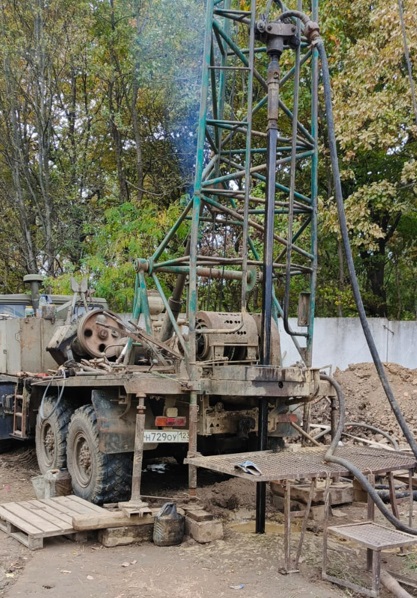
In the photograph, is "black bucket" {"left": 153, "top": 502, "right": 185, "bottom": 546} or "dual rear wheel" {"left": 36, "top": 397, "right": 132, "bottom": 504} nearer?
"black bucket" {"left": 153, "top": 502, "right": 185, "bottom": 546}

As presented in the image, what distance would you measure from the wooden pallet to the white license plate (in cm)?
78

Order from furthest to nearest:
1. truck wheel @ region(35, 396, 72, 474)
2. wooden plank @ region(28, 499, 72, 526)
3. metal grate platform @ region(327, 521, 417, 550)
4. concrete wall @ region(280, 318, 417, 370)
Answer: concrete wall @ region(280, 318, 417, 370) → truck wheel @ region(35, 396, 72, 474) → wooden plank @ region(28, 499, 72, 526) → metal grate platform @ region(327, 521, 417, 550)

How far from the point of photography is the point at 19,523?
19.7 feet

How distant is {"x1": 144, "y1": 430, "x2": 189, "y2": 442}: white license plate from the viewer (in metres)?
6.34

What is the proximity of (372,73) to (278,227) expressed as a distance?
3.39 metres

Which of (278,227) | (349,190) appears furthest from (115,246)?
(349,190)

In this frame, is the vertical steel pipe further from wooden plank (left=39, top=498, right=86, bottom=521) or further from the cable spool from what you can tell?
the cable spool

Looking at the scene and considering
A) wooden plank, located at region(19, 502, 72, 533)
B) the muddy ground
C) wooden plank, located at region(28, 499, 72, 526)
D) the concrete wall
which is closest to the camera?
the muddy ground

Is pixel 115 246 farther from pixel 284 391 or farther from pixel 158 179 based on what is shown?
pixel 284 391

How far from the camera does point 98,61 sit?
19.7 meters

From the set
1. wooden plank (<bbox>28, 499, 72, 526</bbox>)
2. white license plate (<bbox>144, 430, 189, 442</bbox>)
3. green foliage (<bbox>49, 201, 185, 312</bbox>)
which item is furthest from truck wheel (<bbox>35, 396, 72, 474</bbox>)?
green foliage (<bbox>49, 201, 185, 312</bbox>)

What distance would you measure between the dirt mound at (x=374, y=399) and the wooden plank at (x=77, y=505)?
513 centimetres

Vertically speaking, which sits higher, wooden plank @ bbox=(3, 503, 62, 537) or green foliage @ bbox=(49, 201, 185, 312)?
green foliage @ bbox=(49, 201, 185, 312)

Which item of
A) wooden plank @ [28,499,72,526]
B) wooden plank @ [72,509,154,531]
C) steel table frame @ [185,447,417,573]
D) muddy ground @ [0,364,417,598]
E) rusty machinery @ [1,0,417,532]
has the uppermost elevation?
rusty machinery @ [1,0,417,532]
